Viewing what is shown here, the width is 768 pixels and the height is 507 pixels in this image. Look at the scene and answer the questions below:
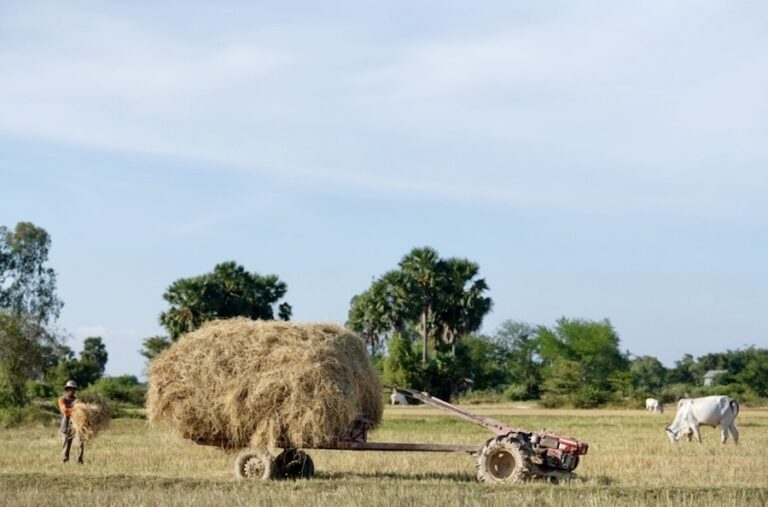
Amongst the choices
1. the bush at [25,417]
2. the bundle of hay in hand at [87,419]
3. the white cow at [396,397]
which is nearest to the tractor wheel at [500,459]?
the white cow at [396,397]

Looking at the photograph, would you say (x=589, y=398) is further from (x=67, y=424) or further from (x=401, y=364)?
(x=67, y=424)

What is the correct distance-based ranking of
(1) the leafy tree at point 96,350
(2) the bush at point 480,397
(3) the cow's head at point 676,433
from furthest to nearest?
(1) the leafy tree at point 96,350 < (2) the bush at point 480,397 < (3) the cow's head at point 676,433

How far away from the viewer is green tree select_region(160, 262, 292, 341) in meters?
A: 63.1

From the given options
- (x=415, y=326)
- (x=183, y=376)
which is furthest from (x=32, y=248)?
(x=183, y=376)

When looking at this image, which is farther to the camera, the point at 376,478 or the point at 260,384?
the point at 376,478

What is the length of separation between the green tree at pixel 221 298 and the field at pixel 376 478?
34.1 m

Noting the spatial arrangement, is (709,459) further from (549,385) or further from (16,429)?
(549,385)

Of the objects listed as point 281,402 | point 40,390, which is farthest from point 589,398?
point 281,402

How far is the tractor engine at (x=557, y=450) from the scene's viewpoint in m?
15.4

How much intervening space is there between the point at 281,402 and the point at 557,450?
422cm

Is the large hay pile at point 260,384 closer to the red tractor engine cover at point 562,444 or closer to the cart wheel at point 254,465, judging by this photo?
the cart wheel at point 254,465

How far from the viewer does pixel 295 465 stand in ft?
56.3

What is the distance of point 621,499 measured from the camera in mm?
13320

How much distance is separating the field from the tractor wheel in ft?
1.32
